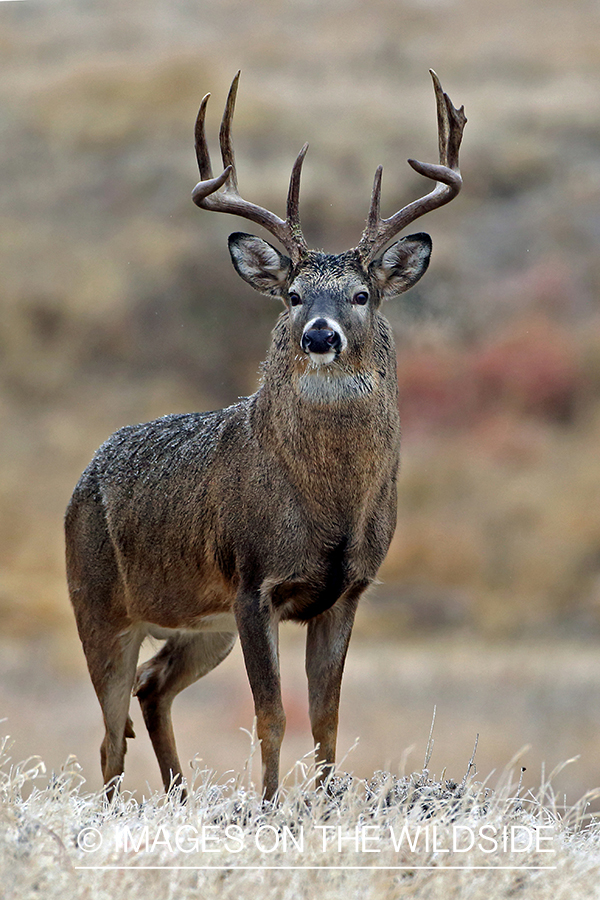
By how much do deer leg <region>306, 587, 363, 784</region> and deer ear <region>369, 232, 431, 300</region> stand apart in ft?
5.96

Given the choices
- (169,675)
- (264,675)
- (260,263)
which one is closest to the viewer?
(264,675)

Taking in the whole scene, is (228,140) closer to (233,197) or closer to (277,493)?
(233,197)

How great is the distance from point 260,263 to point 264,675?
7.92 ft

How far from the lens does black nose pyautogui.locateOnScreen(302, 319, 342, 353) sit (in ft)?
21.9

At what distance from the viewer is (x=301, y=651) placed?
31312 mm

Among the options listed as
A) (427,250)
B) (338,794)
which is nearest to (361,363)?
(427,250)

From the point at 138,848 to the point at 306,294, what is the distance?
3182mm

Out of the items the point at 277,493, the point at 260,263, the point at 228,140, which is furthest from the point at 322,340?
the point at 228,140

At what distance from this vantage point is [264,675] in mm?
6941

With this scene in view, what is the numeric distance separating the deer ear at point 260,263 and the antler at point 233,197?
88mm

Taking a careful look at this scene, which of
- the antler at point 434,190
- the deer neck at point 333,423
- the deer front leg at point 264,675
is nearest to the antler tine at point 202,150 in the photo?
the antler at point 434,190

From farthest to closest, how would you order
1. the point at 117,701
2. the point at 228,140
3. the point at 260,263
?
the point at 117,701 < the point at 228,140 < the point at 260,263

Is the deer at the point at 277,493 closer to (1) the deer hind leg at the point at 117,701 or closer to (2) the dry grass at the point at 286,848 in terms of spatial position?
(1) the deer hind leg at the point at 117,701

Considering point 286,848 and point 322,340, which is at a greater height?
point 322,340
